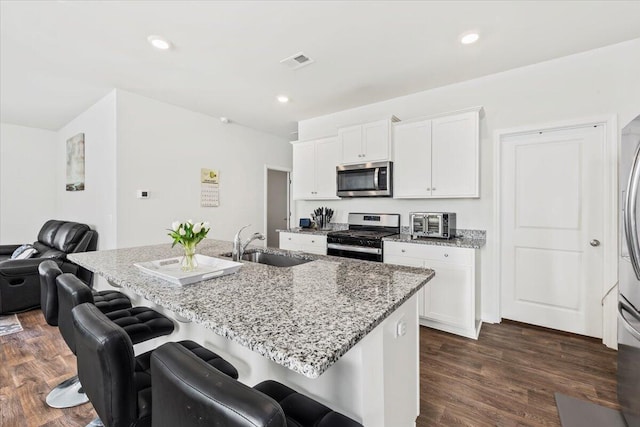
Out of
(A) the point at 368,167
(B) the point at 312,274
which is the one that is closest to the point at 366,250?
(A) the point at 368,167

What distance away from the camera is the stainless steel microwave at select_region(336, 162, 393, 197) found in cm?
346

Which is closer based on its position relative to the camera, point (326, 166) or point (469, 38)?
point (469, 38)

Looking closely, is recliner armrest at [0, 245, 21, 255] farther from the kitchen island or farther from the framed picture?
the kitchen island

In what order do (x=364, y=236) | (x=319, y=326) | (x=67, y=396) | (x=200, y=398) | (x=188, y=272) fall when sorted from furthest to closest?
(x=364, y=236) < (x=67, y=396) < (x=188, y=272) < (x=319, y=326) < (x=200, y=398)

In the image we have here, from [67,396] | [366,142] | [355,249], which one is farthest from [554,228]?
[67,396]

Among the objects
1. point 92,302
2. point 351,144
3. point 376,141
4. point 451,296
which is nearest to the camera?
point 92,302

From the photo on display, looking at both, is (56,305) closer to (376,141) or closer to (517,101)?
(376,141)

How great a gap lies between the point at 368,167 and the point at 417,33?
5.05 feet

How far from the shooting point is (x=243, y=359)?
4.16 feet

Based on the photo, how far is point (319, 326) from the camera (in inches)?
34.1

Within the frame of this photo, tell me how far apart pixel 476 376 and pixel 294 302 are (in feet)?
6.03

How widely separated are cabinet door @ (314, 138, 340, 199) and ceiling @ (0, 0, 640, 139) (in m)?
0.63

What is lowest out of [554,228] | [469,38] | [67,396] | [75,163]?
[67,396]

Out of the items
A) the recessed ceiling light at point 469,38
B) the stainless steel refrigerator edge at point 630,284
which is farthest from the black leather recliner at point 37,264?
the stainless steel refrigerator edge at point 630,284
